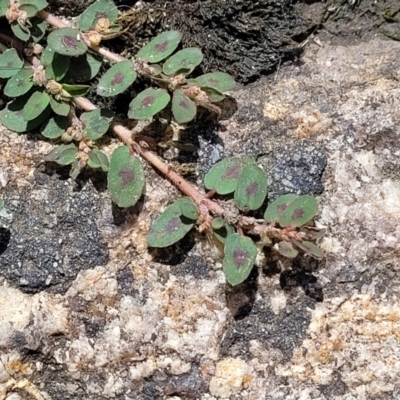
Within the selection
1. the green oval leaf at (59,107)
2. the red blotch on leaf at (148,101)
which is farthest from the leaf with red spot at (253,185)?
the green oval leaf at (59,107)

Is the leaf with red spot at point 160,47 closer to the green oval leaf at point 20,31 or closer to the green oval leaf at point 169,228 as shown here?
the green oval leaf at point 20,31

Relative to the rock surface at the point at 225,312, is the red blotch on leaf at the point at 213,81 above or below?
above

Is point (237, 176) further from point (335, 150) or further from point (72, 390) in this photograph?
point (72, 390)

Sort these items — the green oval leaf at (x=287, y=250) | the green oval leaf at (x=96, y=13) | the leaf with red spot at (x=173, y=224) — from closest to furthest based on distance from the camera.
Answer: the green oval leaf at (x=287, y=250), the leaf with red spot at (x=173, y=224), the green oval leaf at (x=96, y=13)

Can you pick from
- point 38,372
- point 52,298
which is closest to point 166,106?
point 52,298

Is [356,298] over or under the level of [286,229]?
under

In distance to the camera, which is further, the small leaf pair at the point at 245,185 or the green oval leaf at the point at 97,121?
the green oval leaf at the point at 97,121

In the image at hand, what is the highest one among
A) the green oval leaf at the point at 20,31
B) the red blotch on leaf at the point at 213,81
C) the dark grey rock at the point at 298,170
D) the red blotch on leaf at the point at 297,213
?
the green oval leaf at the point at 20,31
